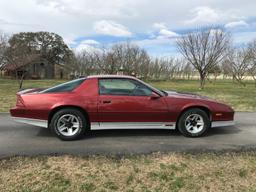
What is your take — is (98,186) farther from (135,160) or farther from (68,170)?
(135,160)

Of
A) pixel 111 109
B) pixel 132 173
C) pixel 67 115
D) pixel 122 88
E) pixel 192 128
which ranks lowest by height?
pixel 132 173

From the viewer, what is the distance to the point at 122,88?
641 centimetres

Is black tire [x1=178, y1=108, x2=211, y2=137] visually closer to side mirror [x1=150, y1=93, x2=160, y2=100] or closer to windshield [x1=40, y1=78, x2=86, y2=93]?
side mirror [x1=150, y1=93, x2=160, y2=100]

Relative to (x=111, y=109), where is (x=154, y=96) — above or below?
above

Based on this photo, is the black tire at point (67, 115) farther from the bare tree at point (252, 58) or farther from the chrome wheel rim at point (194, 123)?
the bare tree at point (252, 58)

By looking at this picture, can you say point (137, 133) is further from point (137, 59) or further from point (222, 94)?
point (137, 59)

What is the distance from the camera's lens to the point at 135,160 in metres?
4.94

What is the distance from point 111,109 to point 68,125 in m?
0.91

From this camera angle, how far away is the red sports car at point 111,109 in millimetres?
6109

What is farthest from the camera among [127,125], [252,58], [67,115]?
[252,58]

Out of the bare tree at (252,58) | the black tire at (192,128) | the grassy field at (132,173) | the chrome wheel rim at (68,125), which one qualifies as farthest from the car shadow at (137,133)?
the bare tree at (252,58)

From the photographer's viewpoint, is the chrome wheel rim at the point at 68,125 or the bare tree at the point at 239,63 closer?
the chrome wheel rim at the point at 68,125

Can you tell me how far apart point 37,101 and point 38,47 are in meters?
71.2

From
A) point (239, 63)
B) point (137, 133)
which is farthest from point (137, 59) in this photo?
point (137, 133)
